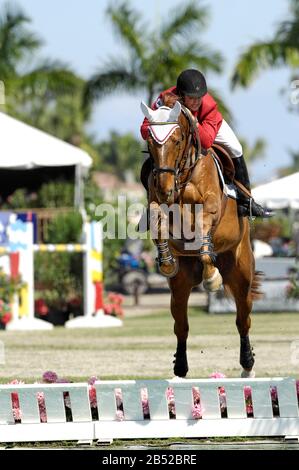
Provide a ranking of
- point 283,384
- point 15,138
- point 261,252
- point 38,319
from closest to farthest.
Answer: point 283,384 → point 38,319 → point 15,138 → point 261,252

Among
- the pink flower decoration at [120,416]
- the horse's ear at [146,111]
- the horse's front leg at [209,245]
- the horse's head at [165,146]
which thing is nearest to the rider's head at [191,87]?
the horse's head at [165,146]

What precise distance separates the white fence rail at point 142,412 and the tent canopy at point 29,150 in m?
11.6

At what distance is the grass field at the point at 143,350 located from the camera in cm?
1029

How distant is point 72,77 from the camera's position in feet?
87.9

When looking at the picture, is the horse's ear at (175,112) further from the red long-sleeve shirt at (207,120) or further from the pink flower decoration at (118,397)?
the pink flower decoration at (118,397)

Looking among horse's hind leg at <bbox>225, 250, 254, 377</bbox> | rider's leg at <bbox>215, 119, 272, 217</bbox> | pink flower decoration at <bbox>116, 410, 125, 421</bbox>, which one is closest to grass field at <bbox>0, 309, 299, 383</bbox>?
horse's hind leg at <bbox>225, 250, 254, 377</bbox>

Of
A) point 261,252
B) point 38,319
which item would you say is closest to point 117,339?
point 38,319

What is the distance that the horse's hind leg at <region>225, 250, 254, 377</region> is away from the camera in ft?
27.8

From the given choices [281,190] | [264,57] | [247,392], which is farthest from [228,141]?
[264,57]

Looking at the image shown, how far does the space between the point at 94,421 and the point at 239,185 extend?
2515 mm

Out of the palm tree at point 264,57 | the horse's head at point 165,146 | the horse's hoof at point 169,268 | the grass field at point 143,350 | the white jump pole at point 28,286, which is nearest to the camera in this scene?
the horse's head at point 165,146

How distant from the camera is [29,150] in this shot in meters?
18.5

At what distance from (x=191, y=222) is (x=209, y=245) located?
0.67ft

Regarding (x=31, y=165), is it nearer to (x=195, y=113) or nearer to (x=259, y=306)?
(x=259, y=306)
